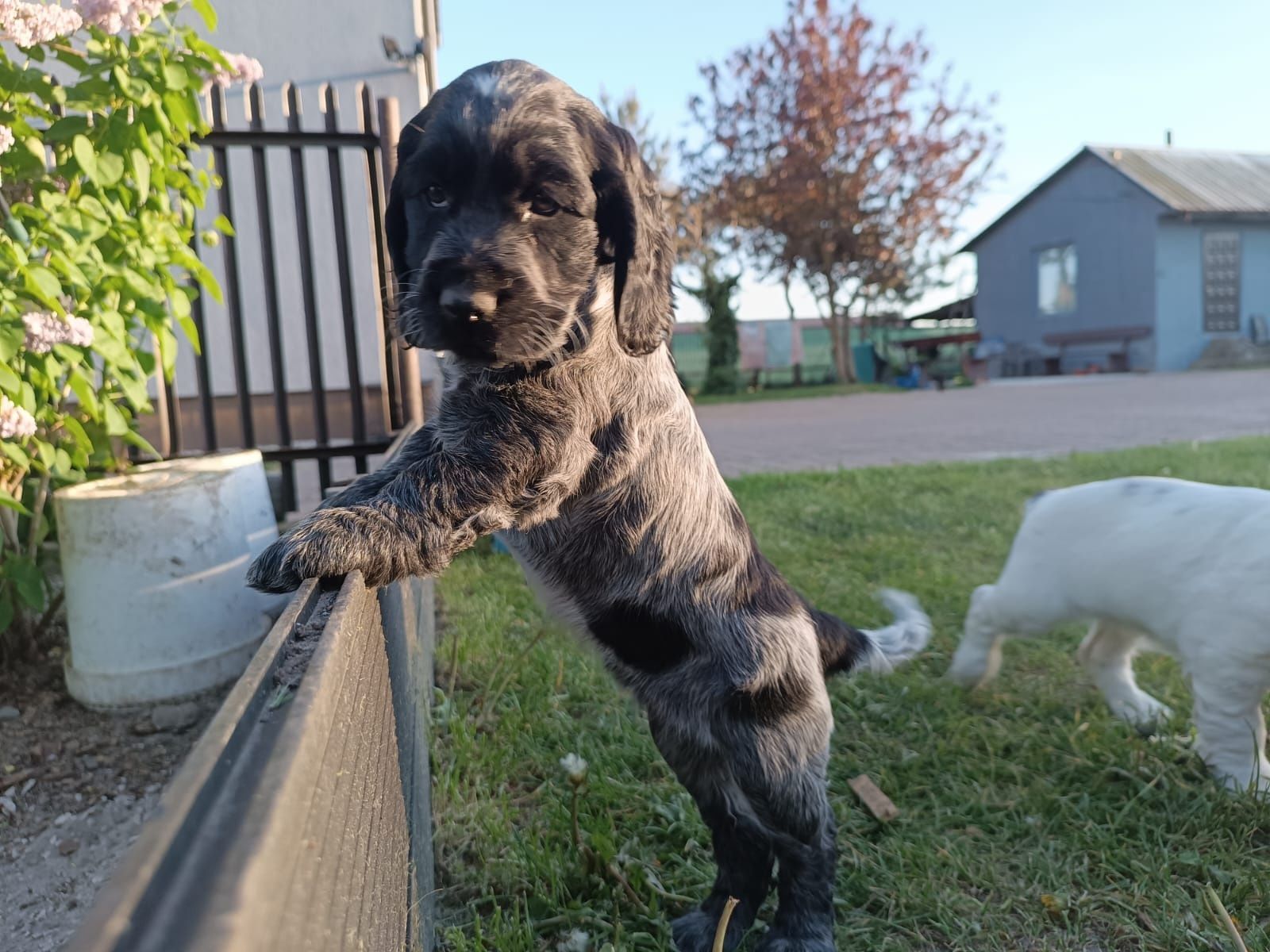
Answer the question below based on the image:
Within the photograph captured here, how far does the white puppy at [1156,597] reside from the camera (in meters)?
2.39

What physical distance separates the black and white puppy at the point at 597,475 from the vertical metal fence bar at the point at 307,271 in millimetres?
3421

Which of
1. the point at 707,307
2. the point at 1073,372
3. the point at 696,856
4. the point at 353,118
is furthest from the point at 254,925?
the point at 1073,372

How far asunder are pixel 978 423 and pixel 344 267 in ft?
30.5

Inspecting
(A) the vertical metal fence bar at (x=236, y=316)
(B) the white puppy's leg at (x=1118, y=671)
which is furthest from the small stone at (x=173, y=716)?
(B) the white puppy's leg at (x=1118, y=671)

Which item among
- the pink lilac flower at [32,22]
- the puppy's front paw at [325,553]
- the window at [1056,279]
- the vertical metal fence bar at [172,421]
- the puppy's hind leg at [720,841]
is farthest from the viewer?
the window at [1056,279]

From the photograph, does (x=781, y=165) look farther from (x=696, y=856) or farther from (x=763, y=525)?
(x=696, y=856)

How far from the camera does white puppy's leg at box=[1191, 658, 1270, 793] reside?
7.83 feet

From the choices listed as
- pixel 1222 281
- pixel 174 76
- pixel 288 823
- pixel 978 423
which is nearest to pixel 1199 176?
pixel 1222 281

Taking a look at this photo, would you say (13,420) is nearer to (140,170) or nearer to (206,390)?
(140,170)

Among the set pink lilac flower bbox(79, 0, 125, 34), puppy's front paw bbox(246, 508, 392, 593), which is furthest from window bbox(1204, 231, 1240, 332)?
puppy's front paw bbox(246, 508, 392, 593)

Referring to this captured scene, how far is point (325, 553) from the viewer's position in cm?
134

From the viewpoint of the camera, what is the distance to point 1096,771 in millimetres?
2670

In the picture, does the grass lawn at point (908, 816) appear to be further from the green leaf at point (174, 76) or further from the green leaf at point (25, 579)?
the green leaf at point (174, 76)

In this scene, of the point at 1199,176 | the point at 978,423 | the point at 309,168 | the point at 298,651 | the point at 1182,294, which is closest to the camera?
the point at 298,651
